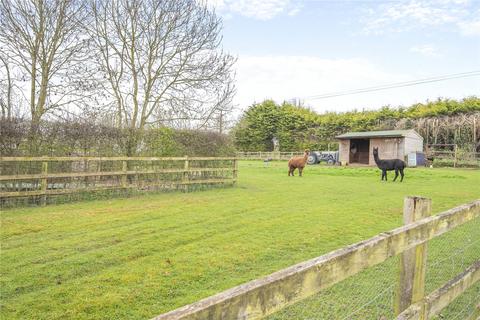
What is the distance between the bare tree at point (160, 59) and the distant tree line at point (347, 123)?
1129 cm

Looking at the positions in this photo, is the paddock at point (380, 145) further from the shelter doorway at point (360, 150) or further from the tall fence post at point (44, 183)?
the tall fence post at point (44, 183)

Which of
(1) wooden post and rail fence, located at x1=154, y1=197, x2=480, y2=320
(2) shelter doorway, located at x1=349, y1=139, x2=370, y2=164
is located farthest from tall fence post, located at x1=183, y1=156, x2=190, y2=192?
(2) shelter doorway, located at x1=349, y1=139, x2=370, y2=164

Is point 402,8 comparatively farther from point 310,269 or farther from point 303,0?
point 310,269

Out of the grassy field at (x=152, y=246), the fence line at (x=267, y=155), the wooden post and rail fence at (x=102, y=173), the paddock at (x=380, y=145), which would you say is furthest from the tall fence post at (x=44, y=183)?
the fence line at (x=267, y=155)

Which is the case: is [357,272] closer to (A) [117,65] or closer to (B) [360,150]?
(A) [117,65]

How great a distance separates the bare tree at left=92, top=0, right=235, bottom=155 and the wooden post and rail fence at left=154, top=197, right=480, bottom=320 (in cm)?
1093

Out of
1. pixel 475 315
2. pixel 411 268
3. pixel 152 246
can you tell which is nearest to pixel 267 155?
pixel 152 246

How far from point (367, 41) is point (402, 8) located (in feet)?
18.8

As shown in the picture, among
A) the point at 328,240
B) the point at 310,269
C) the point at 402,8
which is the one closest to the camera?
the point at 310,269

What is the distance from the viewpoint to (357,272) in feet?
4.73

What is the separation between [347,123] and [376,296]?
37.8m

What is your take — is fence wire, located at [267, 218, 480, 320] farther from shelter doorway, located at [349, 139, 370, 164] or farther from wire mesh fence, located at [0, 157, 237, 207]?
shelter doorway, located at [349, 139, 370, 164]

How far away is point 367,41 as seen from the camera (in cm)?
1980

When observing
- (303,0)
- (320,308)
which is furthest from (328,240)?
(303,0)
